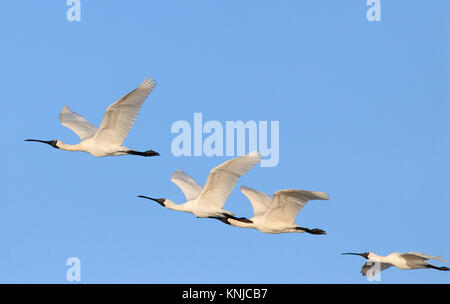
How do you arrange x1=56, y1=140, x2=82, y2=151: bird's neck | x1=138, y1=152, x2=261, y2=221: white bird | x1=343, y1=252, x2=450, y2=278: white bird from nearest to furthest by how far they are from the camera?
x1=138, y1=152, x2=261, y2=221: white bird → x1=343, y1=252, x2=450, y2=278: white bird → x1=56, y1=140, x2=82, y2=151: bird's neck

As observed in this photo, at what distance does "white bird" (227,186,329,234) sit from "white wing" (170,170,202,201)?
1770 mm

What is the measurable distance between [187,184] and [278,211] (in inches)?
192

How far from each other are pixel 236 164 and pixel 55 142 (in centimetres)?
842

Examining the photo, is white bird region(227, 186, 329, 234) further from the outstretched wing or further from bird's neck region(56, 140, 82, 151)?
bird's neck region(56, 140, 82, 151)

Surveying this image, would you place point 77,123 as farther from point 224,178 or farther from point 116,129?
point 224,178

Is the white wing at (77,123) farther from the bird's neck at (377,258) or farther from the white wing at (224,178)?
the bird's neck at (377,258)

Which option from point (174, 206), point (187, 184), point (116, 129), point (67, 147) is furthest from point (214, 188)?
point (67, 147)

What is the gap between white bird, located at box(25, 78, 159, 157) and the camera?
91.3ft

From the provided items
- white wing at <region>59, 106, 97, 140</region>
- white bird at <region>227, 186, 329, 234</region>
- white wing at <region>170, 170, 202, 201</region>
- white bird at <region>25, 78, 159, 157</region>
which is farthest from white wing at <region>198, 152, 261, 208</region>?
white wing at <region>59, 106, 97, 140</region>

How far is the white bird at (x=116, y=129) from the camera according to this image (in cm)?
2783

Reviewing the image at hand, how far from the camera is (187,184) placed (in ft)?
106
